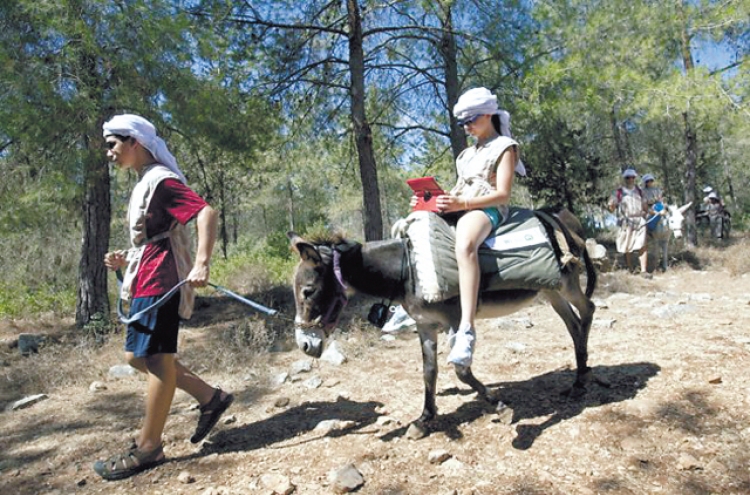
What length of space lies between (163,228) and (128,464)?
1364 mm

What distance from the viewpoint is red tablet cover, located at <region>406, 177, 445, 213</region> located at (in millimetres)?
3027

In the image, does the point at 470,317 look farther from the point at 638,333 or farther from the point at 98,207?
the point at 98,207

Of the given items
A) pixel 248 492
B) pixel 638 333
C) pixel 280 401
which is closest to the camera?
pixel 248 492

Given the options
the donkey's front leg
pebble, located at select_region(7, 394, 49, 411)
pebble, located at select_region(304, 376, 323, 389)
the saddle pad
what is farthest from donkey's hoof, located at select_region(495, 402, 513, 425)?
pebble, located at select_region(7, 394, 49, 411)

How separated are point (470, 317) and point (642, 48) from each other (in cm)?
878

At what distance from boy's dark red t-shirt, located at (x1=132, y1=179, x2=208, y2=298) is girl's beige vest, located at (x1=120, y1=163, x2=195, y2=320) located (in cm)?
2

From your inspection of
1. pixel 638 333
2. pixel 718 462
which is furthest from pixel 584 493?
pixel 638 333

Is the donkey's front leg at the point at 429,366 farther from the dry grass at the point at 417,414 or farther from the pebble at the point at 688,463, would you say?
the pebble at the point at 688,463

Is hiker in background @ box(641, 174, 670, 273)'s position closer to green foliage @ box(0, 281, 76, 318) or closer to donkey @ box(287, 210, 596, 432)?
donkey @ box(287, 210, 596, 432)

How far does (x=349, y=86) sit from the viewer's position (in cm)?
806

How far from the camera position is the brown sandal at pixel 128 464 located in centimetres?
273

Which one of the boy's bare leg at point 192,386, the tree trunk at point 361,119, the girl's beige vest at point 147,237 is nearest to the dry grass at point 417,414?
the boy's bare leg at point 192,386

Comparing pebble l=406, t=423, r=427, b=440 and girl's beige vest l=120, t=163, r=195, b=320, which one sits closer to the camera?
girl's beige vest l=120, t=163, r=195, b=320

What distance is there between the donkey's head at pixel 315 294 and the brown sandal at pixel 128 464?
3.52ft
